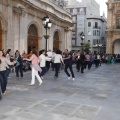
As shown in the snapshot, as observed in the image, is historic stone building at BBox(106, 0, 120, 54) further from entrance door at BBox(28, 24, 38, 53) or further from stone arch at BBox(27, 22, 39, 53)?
entrance door at BBox(28, 24, 38, 53)

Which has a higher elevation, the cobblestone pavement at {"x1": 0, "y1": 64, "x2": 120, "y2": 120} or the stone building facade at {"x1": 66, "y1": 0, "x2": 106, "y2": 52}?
the stone building facade at {"x1": 66, "y1": 0, "x2": 106, "y2": 52}

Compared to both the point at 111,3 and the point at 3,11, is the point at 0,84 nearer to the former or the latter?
the point at 3,11

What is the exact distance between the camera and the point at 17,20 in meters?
20.2

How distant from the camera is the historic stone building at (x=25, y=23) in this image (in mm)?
→ 18438

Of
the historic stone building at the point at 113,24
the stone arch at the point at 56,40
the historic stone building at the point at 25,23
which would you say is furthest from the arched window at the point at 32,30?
the historic stone building at the point at 113,24

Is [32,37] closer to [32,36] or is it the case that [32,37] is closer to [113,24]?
[32,36]

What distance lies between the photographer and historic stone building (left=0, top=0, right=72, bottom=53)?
18.4 m

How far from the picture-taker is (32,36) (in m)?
24.1

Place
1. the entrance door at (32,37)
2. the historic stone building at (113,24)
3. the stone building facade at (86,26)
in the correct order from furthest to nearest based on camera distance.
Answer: the stone building facade at (86,26), the historic stone building at (113,24), the entrance door at (32,37)

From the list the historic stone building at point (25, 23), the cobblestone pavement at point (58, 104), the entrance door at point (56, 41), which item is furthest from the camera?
the entrance door at point (56, 41)

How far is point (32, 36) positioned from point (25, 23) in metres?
2.83

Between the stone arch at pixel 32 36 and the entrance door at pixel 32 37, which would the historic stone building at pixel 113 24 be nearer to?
the stone arch at pixel 32 36

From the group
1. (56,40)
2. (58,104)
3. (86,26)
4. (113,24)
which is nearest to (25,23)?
(56,40)

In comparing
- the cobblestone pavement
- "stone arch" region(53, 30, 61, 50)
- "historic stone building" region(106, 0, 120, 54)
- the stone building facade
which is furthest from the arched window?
the stone building facade
